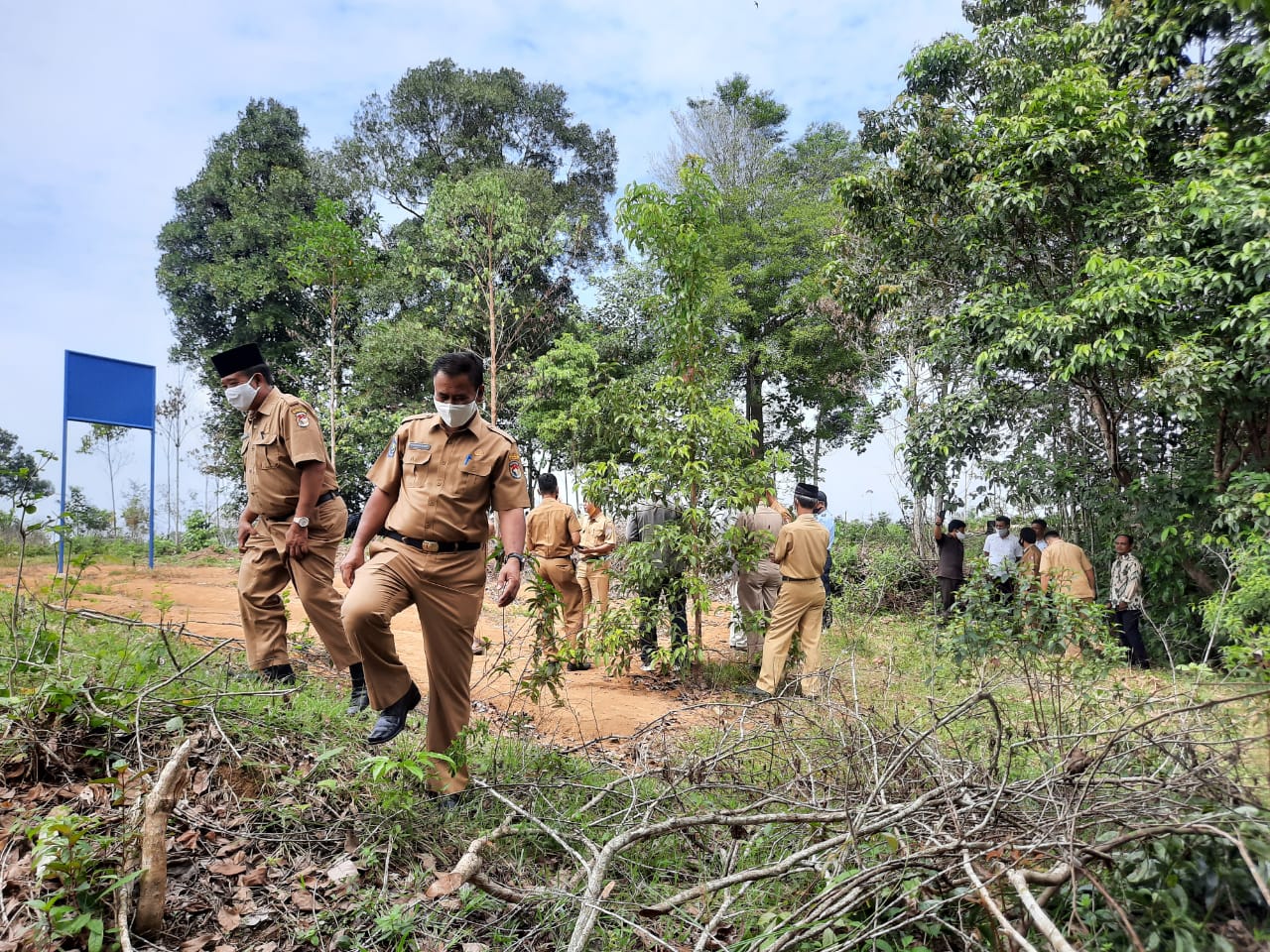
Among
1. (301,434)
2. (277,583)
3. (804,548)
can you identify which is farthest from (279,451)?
(804,548)

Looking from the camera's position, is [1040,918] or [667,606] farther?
[667,606]

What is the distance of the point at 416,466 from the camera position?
3.52 meters

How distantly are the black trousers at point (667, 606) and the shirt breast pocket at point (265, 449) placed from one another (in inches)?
130

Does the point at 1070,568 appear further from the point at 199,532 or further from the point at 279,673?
the point at 199,532

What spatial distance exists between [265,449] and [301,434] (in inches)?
10.0

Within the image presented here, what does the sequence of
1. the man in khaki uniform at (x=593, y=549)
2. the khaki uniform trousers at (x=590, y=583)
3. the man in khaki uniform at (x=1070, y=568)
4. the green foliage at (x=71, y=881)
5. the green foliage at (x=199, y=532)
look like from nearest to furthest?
the green foliage at (x=71, y=881) < the man in khaki uniform at (x=593, y=549) < the khaki uniform trousers at (x=590, y=583) < the man in khaki uniform at (x=1070, y=568) < the green foliage at (x=199, y=532)

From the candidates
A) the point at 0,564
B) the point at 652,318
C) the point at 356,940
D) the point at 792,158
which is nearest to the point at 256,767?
the point at 356,940

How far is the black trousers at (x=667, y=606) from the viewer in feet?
22.1

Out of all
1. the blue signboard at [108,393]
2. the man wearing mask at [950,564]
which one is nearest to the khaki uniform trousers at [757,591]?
the man wearing mask at [950,564]

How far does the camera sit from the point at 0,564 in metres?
9.08

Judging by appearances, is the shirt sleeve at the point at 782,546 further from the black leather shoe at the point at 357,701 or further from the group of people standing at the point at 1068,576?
the black leather shoe at the point at 357,701

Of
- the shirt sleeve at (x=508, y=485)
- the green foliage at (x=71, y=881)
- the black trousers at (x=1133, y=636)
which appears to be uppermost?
the shirt sleeve at (x=508, y=485)

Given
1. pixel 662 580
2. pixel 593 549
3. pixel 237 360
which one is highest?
pixel 237 360

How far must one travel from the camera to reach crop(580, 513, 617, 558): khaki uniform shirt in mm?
7941
